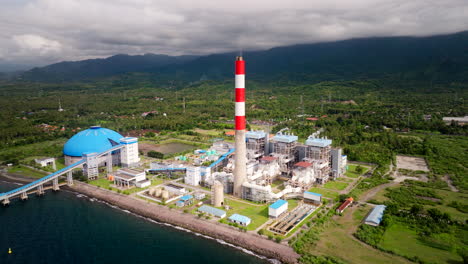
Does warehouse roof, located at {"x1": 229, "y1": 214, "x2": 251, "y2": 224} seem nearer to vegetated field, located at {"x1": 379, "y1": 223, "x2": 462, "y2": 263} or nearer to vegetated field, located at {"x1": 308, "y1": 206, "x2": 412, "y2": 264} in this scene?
vegetated field, located at {"x1": 308, "y1": 206, "x2": 412, "y2": 264}

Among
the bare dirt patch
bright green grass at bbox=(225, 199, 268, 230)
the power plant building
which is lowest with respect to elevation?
bright green grass at bbox=(225, 199, 268, 230)

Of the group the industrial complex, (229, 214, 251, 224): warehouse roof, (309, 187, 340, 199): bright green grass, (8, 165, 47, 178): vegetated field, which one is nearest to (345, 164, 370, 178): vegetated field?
the industrial complex

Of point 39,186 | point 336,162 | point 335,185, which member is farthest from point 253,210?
point 39,186

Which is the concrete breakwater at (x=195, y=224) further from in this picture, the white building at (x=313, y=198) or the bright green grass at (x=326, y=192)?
the bright green grass at (x=326, y=192)

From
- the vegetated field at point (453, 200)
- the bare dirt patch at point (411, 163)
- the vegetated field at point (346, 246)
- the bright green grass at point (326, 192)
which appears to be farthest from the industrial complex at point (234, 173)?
the bare dirt patch at point (411, 163)

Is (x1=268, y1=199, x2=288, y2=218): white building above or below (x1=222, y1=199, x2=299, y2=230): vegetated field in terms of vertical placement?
above

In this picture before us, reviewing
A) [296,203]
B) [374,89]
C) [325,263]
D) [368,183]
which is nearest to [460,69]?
[374,89]

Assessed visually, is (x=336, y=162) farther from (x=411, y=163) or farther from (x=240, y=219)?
(x=240, y=219)
